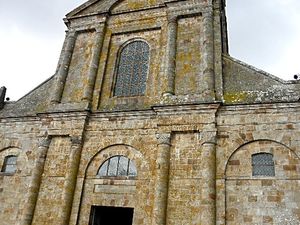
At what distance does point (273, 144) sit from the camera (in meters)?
12.6

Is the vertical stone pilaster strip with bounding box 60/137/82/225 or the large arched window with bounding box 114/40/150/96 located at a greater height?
the large arched window with bounding box 114/40/150/96

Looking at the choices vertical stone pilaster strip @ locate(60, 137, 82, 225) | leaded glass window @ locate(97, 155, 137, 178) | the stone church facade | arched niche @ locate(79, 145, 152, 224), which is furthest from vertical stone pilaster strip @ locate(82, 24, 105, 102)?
leaded glass window @ locate(97, 155, 137, 178)

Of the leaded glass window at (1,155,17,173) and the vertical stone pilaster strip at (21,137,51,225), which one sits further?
the leaded glass window at (1,155,17,173)

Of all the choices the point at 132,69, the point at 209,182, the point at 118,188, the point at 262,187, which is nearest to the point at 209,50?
the point at 132,69

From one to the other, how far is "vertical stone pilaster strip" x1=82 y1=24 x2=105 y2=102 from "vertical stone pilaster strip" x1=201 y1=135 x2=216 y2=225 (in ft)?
20.8

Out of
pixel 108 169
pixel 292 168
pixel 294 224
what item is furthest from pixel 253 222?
pixel 108 169

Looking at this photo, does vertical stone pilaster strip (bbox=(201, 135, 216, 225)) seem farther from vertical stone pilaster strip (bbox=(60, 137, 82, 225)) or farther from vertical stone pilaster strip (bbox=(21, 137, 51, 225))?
vertical stone pilaster strip (bbox=(21, 137, 51, 225))

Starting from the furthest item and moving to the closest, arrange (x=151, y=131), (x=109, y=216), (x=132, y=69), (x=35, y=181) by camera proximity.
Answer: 1. (x=132, y=69)
2. (x=109, y=216)
3. (x=35, y=181)
4. (x=151, y=131)

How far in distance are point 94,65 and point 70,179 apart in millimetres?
5985

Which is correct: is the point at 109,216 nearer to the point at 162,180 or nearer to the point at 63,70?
the point at 162,180

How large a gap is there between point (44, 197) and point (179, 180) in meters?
6.02

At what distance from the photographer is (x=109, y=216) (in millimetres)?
15555

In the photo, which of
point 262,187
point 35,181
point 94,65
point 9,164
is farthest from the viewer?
point 94,65

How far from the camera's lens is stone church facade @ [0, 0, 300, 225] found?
488 inches
